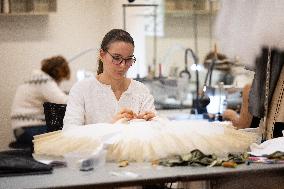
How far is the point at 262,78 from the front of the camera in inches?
104

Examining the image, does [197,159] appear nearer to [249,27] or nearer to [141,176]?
[141,176]

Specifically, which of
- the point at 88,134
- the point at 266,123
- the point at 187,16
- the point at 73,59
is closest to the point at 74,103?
the point at 88,134

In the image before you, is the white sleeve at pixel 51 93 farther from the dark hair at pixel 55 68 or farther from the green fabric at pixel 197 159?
the green fabric at pixel 197 159

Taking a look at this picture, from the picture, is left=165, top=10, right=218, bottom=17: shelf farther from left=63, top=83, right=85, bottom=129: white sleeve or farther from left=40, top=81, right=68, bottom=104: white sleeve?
left=63, top=83, right=85, bottom=129: white sleeve

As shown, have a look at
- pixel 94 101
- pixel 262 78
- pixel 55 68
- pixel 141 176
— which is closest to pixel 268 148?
pixel 262 78

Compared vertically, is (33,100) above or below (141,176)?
below

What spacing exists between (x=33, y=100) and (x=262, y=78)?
276cm

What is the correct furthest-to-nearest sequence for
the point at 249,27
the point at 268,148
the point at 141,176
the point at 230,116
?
the point at 230,116, the point at 249,27, the point at 268,148, the point at 141,176

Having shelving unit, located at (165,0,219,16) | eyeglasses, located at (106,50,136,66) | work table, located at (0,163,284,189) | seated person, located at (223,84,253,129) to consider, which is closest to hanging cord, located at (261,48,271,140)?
work table, located at (0,163,284,189)

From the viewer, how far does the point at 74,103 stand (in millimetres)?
2703

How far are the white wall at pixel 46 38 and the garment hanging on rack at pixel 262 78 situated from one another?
359 cm

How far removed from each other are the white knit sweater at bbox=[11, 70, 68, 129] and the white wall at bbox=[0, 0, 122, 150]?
1.01 m

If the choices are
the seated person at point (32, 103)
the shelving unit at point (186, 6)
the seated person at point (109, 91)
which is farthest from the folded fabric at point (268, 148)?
the shelving unit at point (186, 6)

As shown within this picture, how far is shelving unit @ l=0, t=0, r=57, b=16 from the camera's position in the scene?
560 cm
